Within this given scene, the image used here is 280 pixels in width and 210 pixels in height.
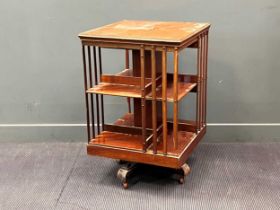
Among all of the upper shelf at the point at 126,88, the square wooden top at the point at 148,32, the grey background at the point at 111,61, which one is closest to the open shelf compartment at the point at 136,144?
the upper shelf at the point at 126,88

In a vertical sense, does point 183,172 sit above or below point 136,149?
below

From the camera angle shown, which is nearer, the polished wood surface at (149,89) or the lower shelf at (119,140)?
the polished wood surface at (149,89)

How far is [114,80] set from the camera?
1.96 m

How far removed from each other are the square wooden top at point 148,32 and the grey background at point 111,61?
0.34m

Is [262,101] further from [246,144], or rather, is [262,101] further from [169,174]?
[169,174]

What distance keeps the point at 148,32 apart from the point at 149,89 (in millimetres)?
257

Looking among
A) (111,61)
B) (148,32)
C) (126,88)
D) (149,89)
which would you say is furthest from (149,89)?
(111,61)

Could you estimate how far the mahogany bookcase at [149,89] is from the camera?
179cm

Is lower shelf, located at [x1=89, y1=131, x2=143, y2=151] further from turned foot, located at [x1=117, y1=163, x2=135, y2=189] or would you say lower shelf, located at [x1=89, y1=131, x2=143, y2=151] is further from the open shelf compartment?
turned foot, located at [x1=117, y1=163, x2=135, y2=189]

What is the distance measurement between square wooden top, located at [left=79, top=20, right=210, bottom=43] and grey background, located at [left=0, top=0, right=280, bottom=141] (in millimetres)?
343

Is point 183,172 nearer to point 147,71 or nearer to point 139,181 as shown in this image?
point 139,181

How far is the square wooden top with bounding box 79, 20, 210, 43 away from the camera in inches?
69.4

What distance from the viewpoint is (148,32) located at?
1869 mm

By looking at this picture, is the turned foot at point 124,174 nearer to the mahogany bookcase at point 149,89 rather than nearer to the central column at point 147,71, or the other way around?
the mahogany bookcase at point 149,89
